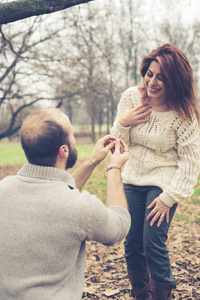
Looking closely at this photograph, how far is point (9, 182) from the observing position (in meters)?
1.56

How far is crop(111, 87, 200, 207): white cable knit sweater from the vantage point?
2580 millimetres

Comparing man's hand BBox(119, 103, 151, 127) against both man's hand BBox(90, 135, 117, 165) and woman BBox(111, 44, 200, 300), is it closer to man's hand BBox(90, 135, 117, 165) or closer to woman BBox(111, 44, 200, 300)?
woman BBox(111, 44, 200, 300)

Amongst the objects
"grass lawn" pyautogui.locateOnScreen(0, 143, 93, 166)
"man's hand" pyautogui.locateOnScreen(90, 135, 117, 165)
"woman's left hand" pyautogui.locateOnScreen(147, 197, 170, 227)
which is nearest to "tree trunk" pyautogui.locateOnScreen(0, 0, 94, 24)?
"man's hand" pyautogui.locateOnScreen(90, 135, 117, 165)

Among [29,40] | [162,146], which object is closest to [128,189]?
[162,146]

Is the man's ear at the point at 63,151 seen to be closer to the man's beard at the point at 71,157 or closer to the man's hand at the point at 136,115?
the man's beard at the point at 71,157

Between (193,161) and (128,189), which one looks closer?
(193,161)

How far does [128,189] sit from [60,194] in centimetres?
155

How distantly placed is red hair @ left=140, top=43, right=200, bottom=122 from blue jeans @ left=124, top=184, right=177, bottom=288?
28.9 inches

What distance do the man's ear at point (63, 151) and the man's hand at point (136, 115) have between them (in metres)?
1.20

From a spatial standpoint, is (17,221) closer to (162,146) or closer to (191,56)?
(162,146)

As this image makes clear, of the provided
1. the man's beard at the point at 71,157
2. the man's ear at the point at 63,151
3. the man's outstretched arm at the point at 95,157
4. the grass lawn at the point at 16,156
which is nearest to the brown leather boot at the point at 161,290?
the man's outstretched arm at the point at 95,157

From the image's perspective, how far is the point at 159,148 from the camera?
A: 2.69 m

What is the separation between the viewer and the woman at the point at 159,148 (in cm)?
255

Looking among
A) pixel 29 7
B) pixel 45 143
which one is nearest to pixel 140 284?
pixel 45 143
